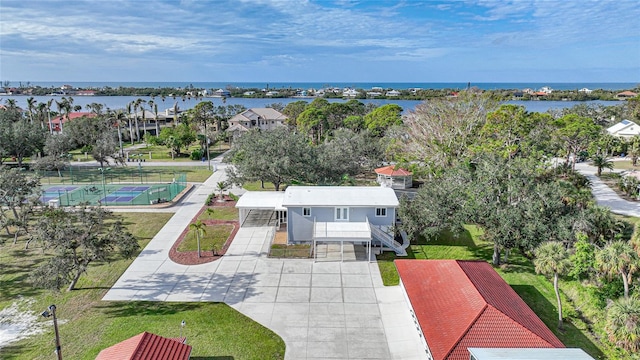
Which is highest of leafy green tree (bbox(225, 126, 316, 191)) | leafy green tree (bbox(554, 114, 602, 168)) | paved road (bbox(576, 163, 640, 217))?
leafy green tree (bbox(554, 114, 602, 168))

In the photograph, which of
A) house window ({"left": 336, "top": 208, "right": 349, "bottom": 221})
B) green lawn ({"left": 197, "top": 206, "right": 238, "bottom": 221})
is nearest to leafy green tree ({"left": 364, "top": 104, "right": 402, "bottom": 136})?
green lawn ({"left": 197, "top": 206, "right": 238, "bottom": 221})

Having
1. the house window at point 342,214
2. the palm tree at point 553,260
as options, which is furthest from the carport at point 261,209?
the palm tree at point 553,260

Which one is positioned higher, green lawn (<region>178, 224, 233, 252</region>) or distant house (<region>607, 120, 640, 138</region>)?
distant house (<region>607, 120, 640, 138</region>)

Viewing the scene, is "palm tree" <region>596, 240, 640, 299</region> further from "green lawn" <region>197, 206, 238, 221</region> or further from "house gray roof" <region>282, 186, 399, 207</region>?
"green lawn" <region>197, 206, 238, 221</region>

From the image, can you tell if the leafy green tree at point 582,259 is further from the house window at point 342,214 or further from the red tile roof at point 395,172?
the red tile roof at point 395,172

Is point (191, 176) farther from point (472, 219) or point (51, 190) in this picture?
point (472, 219)

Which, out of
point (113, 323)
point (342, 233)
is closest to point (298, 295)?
point (342, 233)

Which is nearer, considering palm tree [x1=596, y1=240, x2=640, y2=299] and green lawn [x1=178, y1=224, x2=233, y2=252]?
palm tree [x1=596, y1=240, x2=640, y2=299]

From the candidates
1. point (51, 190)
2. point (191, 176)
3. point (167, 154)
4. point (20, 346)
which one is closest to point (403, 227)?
point (20, 346)
